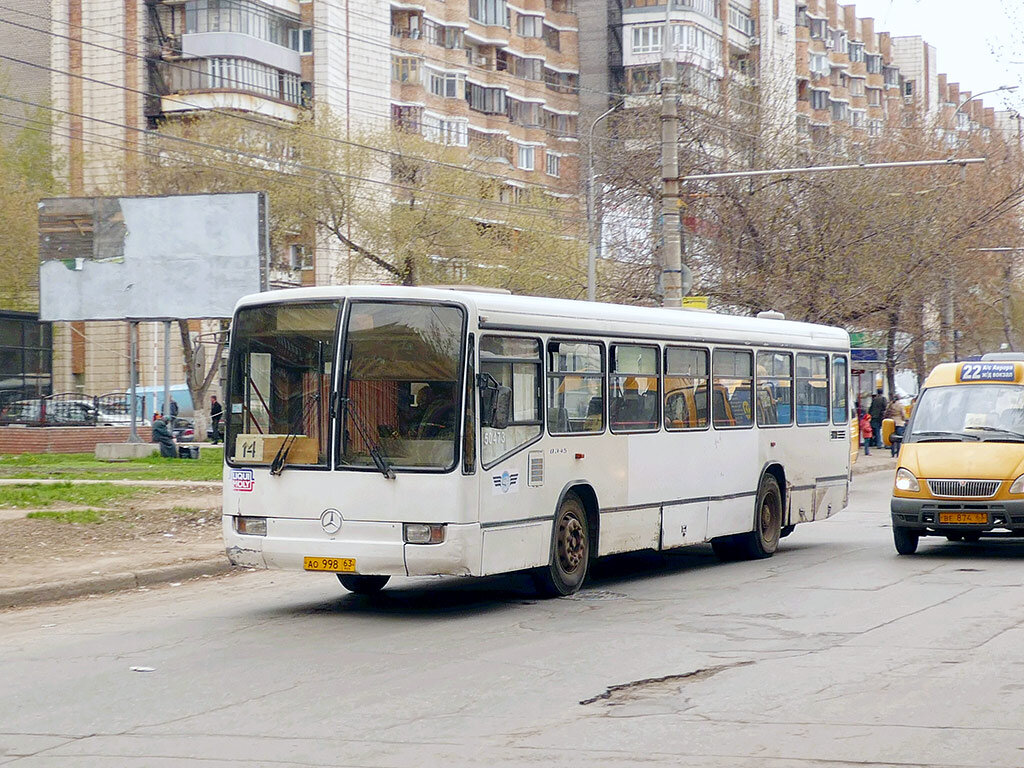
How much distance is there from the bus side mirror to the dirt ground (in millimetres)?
4865

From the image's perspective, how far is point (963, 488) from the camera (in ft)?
50.2

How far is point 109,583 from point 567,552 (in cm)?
444

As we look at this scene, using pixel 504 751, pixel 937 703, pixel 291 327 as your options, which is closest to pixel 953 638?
pixel 937 703

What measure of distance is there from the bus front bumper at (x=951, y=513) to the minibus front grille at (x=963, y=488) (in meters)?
0.06

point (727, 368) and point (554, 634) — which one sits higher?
point (727, 368)

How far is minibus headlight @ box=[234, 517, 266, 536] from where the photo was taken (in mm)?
11605

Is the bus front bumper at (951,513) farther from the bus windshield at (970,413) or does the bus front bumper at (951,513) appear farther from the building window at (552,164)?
the building window at (552,164)

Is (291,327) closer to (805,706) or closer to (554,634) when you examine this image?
(554,634)

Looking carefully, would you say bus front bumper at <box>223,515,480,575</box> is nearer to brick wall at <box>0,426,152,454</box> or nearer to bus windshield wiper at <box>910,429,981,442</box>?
bus windshield wiper at <box>910,429,981,442</box>

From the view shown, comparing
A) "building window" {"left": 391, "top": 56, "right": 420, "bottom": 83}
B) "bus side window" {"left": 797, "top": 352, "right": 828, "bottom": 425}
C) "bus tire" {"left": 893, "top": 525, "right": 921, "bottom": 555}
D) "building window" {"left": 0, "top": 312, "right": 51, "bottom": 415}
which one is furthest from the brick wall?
"bus tire" {"left": 893, "top": 525, "right": 921, "bottom": 555}

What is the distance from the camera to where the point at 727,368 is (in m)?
15.4

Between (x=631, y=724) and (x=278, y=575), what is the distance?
834cm

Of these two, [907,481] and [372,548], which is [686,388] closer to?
[907,481]

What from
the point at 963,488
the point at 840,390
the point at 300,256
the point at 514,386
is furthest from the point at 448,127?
the point at 514,386
